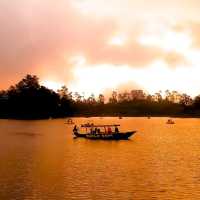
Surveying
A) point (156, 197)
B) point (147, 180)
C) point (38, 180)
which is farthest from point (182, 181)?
point (38, 180)

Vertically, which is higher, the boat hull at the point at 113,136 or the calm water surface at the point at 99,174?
the boat hull at the point at 113,136

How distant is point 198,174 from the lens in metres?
46.3

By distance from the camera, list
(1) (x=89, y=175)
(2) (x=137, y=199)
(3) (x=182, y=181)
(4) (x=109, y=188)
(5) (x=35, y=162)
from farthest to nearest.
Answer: (5) (x=35, y=162) < (1) (x=89, y=175) < (3) (x=182, y=181) < (4) (x=109, y=188) < (2) (x=137, y=199)

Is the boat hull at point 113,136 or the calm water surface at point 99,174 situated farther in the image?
the boat hull at point 113,136

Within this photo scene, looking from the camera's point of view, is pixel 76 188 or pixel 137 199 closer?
pixel 137 199

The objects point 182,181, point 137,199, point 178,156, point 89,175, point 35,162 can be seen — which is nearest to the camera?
point 137,199

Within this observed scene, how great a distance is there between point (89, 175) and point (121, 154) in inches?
804

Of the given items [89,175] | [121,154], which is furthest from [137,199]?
[121,154]

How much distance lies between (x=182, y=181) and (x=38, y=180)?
45.3ft

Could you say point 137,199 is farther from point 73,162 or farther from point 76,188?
point 73,162

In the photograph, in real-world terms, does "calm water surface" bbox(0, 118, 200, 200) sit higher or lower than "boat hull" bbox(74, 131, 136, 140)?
lower

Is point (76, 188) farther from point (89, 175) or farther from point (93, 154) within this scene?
point (93, 154)

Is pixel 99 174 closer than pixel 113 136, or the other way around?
pixel 99 174

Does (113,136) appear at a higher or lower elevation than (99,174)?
higher
